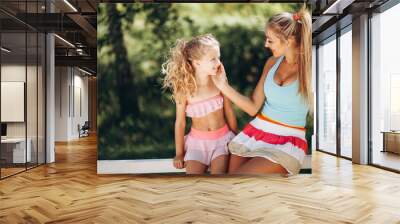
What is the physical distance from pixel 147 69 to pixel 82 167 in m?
2.69

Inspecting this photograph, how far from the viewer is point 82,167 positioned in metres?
7.88

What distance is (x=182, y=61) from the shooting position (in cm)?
651

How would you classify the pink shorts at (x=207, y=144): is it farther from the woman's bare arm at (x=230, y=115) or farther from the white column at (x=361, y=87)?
the white column at (x=361, y=87)

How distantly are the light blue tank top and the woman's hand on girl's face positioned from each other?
716mm

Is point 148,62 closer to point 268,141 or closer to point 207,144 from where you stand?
point 207,144

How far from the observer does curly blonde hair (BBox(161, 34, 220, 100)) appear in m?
6.48

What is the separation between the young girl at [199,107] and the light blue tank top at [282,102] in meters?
0.66

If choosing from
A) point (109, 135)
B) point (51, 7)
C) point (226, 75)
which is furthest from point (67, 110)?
point (226, 75)

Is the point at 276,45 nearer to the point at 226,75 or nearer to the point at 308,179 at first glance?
the point at 226,75

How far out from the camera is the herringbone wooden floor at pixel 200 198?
13.4 ft

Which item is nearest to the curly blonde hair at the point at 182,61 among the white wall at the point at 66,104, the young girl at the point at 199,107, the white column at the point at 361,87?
the young girl at the point at 199,107

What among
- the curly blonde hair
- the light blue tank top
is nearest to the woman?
the light blue tank top

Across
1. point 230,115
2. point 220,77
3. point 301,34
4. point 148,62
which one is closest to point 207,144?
point 230,115

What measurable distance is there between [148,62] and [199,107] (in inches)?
45.8
